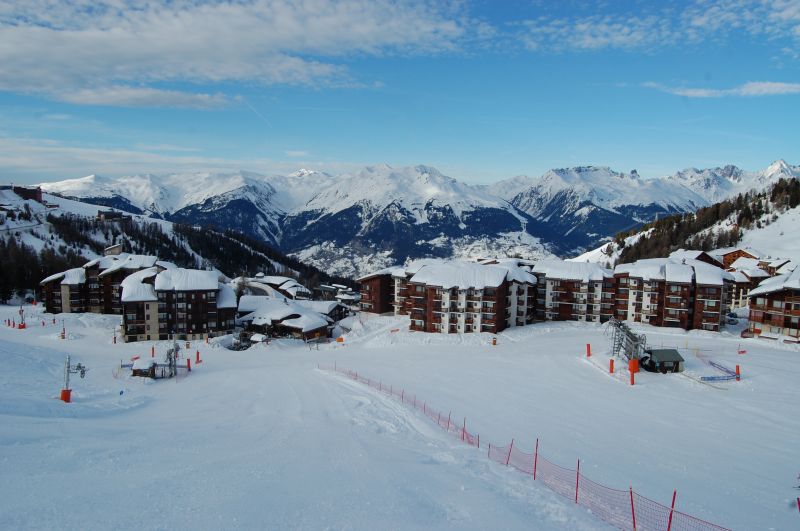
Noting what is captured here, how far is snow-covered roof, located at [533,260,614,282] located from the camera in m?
62.9

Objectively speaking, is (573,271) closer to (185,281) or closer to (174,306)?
(185,281)

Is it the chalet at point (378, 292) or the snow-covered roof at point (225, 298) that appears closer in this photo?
the snow-covered roof at point (225, 298)

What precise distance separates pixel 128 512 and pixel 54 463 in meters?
4.29

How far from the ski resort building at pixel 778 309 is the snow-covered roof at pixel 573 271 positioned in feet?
52.9

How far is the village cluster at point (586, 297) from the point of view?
177 ft

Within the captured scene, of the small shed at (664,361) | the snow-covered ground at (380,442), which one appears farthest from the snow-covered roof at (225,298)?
the small shed at (664,361)

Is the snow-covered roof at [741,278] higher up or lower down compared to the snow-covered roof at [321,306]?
higher up

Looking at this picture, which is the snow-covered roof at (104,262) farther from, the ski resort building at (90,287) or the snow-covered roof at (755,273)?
the snow-covered roof at (755,273)

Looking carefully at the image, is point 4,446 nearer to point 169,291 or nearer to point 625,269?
point 169,291

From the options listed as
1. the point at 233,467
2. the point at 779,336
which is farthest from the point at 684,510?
the point at 779,336

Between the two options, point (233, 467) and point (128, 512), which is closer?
point (128, 512)

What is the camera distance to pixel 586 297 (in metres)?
63.5

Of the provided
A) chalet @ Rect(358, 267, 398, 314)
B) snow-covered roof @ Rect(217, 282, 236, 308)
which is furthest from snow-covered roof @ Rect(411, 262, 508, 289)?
snow-covered roof @ Rect(217, 282, 236, 308)

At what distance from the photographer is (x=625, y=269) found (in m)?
63.5
